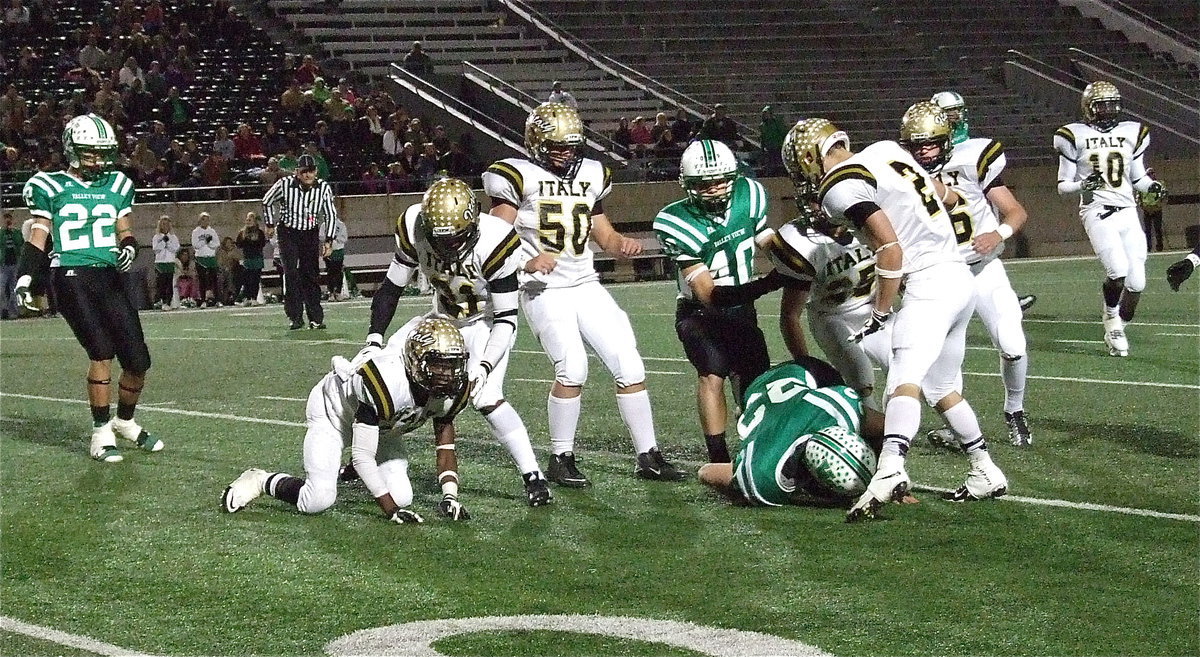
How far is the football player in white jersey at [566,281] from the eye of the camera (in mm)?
6801

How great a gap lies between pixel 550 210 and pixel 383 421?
1.61 metres

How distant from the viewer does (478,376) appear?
5.87 m

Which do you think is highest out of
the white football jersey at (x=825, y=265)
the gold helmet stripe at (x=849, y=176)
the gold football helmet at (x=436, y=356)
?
the gold helmet stripe at (x=849, y=176)

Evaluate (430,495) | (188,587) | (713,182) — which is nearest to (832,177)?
(713,182)

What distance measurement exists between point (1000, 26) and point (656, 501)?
23709 millimetres

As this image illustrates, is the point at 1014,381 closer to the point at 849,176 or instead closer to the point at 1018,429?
the point at 1018,429

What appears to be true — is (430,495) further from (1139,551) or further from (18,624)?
(1139,551)

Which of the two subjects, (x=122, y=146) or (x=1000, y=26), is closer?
(x=122, y=146)

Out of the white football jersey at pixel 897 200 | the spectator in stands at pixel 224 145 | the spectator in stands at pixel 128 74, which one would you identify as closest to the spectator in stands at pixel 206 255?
the spectator in stands at pixel 224 145

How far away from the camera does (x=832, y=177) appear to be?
5746 millimetres

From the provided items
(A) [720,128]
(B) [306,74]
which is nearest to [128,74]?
(B) [306,74]

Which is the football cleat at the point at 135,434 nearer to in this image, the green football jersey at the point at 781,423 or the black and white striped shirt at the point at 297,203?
the green football jersey at the point at 781,423

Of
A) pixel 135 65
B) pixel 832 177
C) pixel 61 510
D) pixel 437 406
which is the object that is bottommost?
pixel 61 510

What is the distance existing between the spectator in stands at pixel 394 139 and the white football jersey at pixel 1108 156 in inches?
495
